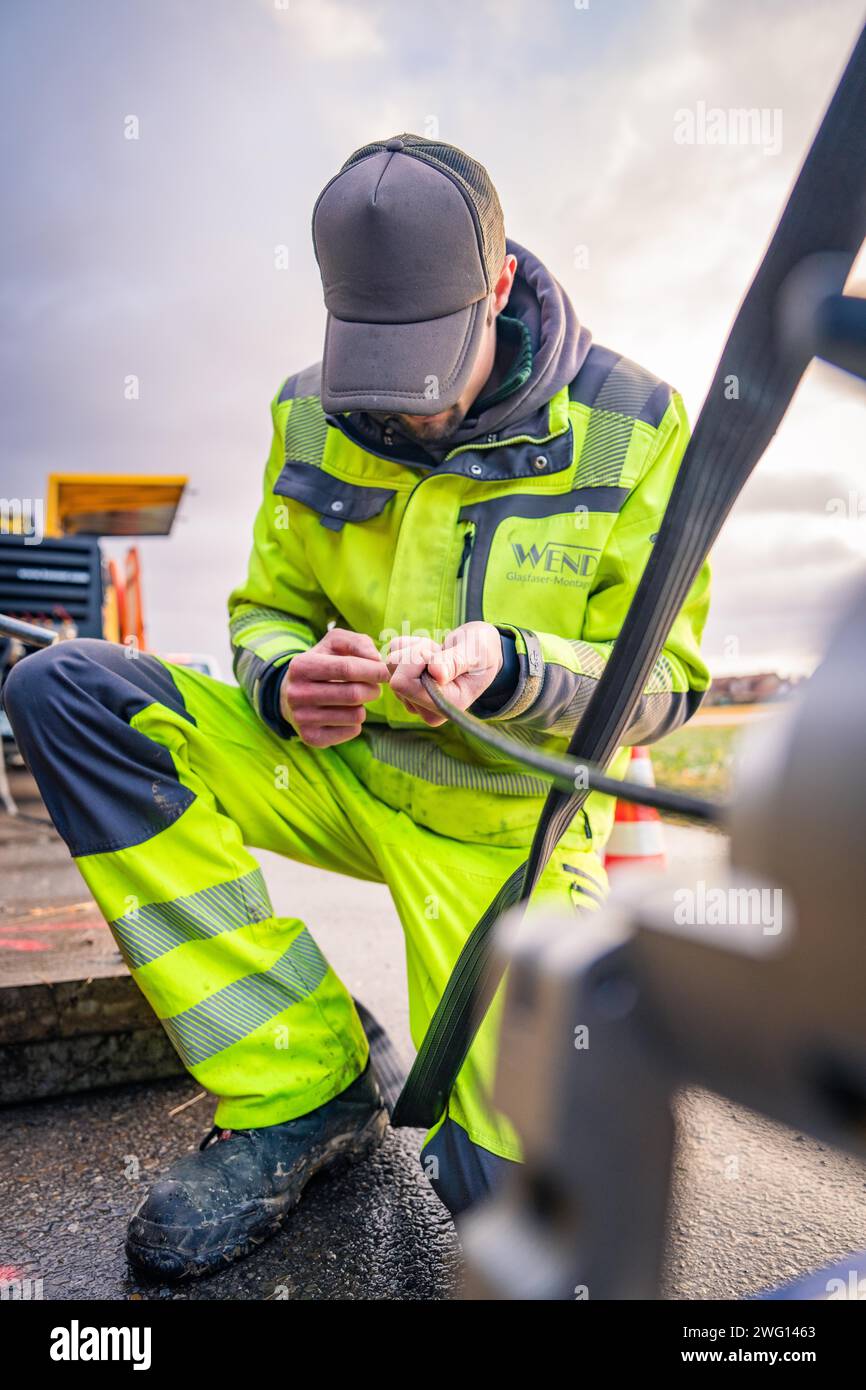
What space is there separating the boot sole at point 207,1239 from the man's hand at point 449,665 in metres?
0.71

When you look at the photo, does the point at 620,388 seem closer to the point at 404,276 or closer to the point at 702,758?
the point at 404,276

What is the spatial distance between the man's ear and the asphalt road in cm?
89

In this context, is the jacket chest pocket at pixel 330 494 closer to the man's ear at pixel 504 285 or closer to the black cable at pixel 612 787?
the man's ear at pixel 504 285

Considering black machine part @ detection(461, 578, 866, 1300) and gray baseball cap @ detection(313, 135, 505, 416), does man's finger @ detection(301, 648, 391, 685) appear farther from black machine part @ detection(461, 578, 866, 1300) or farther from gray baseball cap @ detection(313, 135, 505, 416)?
black machine part @ detection(461, 578, 866, 1300)

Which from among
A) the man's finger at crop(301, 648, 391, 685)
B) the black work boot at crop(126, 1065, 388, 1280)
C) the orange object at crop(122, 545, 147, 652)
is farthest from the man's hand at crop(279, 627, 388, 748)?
the orange object at crop(122, 545, 147, 652)

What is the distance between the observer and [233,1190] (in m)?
1.36

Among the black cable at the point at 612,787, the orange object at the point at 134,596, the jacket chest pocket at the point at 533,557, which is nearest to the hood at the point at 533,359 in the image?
the jacket chest pocket at the point at 533,557

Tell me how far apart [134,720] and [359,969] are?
1.20 m

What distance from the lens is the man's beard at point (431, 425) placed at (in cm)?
155

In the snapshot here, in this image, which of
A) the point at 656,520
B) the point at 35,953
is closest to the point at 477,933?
the point at 656,520

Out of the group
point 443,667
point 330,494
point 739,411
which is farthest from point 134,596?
point 739,411

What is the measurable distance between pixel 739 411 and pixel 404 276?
0.99 meters
